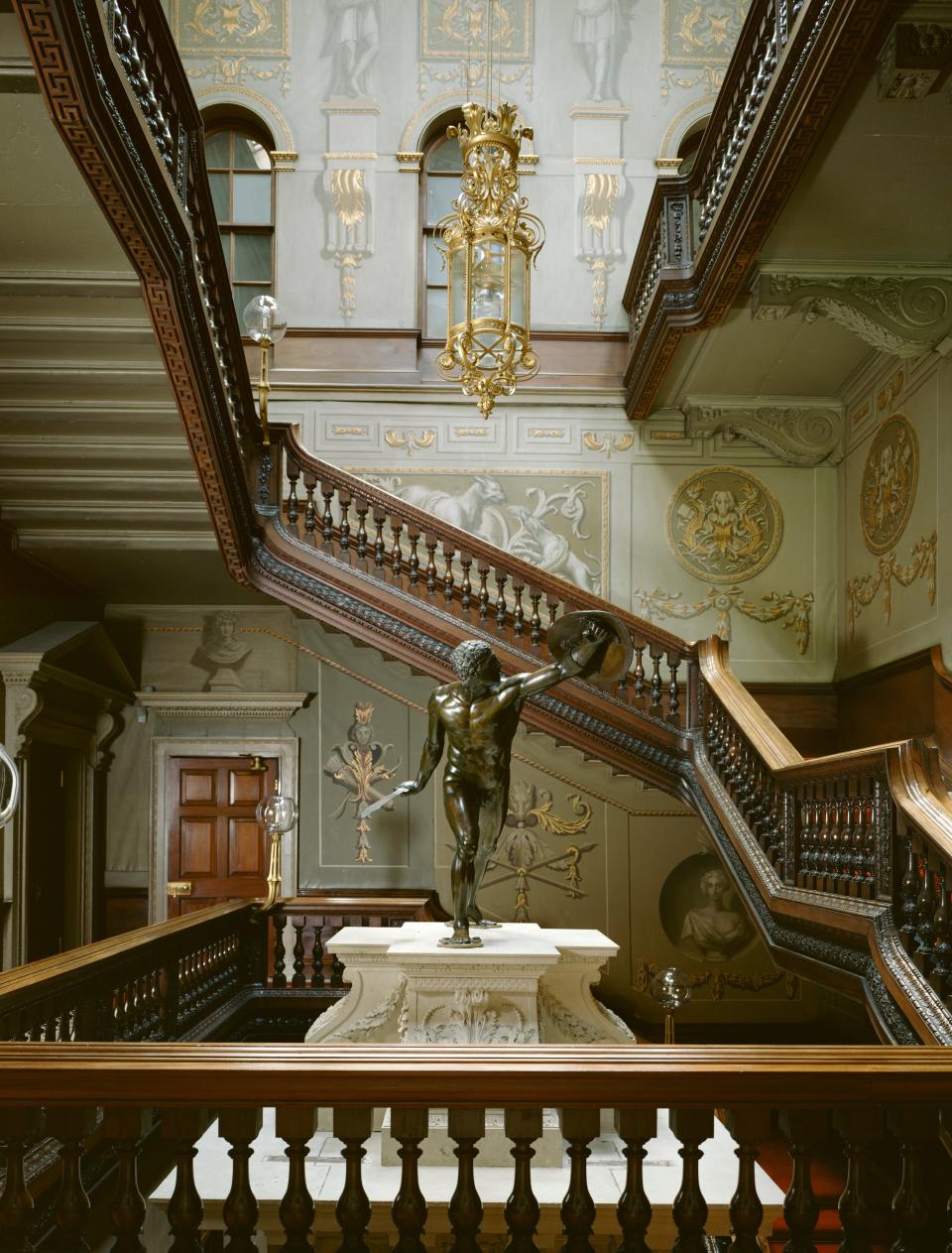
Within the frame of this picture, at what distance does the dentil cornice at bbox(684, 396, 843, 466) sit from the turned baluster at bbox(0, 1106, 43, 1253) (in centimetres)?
967

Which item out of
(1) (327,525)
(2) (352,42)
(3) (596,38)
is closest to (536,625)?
(1) (327,525)

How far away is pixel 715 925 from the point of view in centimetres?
1106

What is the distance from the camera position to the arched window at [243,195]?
1205 centimetres

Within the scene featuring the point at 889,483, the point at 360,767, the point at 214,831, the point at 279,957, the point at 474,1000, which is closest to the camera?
the point at 474,1000

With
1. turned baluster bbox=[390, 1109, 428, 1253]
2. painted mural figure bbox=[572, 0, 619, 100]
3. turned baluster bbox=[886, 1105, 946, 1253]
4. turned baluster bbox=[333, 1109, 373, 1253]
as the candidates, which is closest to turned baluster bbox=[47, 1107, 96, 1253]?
turned baluster bbox=[333, 1109, 373, 1253]

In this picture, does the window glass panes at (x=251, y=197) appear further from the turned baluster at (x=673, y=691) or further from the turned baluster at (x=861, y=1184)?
the turned baluster at (x=861, y=1184)

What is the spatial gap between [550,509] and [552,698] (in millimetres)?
3263

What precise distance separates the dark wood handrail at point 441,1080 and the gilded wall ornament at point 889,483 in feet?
24.9

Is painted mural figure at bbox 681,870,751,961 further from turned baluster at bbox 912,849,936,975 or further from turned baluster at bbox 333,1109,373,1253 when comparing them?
turned baluster at bbox 333,1109,373,1253

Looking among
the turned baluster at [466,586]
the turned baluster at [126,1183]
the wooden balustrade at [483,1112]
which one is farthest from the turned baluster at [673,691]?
the turned baluster at [126,1183]

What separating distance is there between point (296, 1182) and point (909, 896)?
10.4 ft

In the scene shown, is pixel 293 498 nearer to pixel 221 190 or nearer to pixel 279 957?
pixel 279 957

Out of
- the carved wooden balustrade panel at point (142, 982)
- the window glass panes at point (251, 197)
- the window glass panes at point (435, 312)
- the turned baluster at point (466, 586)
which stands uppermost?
the window glass panes at point (251, 197)

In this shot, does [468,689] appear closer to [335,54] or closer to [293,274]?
[293,274]
